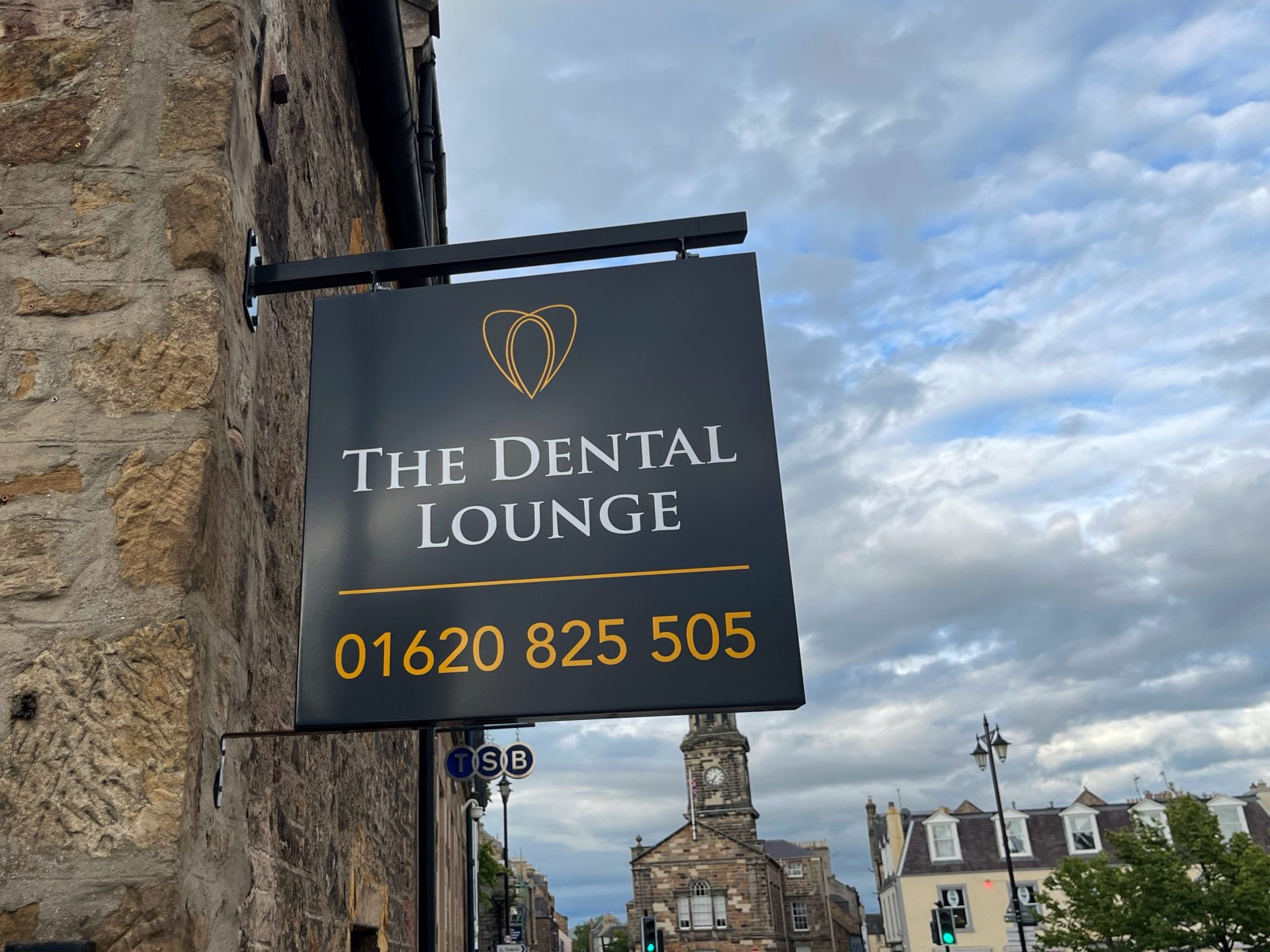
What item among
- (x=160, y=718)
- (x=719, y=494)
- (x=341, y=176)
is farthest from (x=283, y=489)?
(x=341, y=176)

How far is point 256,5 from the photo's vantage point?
11.1 ft

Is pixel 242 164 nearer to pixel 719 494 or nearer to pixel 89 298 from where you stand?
pixel 89 298

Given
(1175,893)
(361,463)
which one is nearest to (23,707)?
(361,463)

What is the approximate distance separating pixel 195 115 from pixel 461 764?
30.9ft

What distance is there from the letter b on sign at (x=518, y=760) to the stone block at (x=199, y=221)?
10735 millimetres

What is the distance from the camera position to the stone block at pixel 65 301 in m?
2.84

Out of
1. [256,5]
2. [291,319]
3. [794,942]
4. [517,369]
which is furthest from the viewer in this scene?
[794,942]

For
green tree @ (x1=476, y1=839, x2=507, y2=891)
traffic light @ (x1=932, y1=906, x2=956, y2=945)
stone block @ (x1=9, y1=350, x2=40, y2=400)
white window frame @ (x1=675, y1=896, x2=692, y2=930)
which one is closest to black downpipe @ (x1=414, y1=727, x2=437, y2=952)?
stone block @ (x1=9, y1=350, x2=40, y2=400)

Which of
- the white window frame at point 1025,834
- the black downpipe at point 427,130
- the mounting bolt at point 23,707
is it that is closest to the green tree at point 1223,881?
the white window frame at point 1025,834

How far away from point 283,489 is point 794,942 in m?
74.3

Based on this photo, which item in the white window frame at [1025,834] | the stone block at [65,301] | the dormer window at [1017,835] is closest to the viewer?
the stone block at [65,301]

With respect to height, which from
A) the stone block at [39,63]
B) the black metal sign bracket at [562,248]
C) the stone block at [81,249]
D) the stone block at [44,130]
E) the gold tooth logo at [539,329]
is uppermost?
the stone block at [39,63]

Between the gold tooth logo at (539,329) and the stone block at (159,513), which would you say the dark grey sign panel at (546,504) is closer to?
the gold tooth logo at (539,329)

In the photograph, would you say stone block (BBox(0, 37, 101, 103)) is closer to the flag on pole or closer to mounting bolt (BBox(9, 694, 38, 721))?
mounting bolt (BBox(9, 694, 38, 721))
